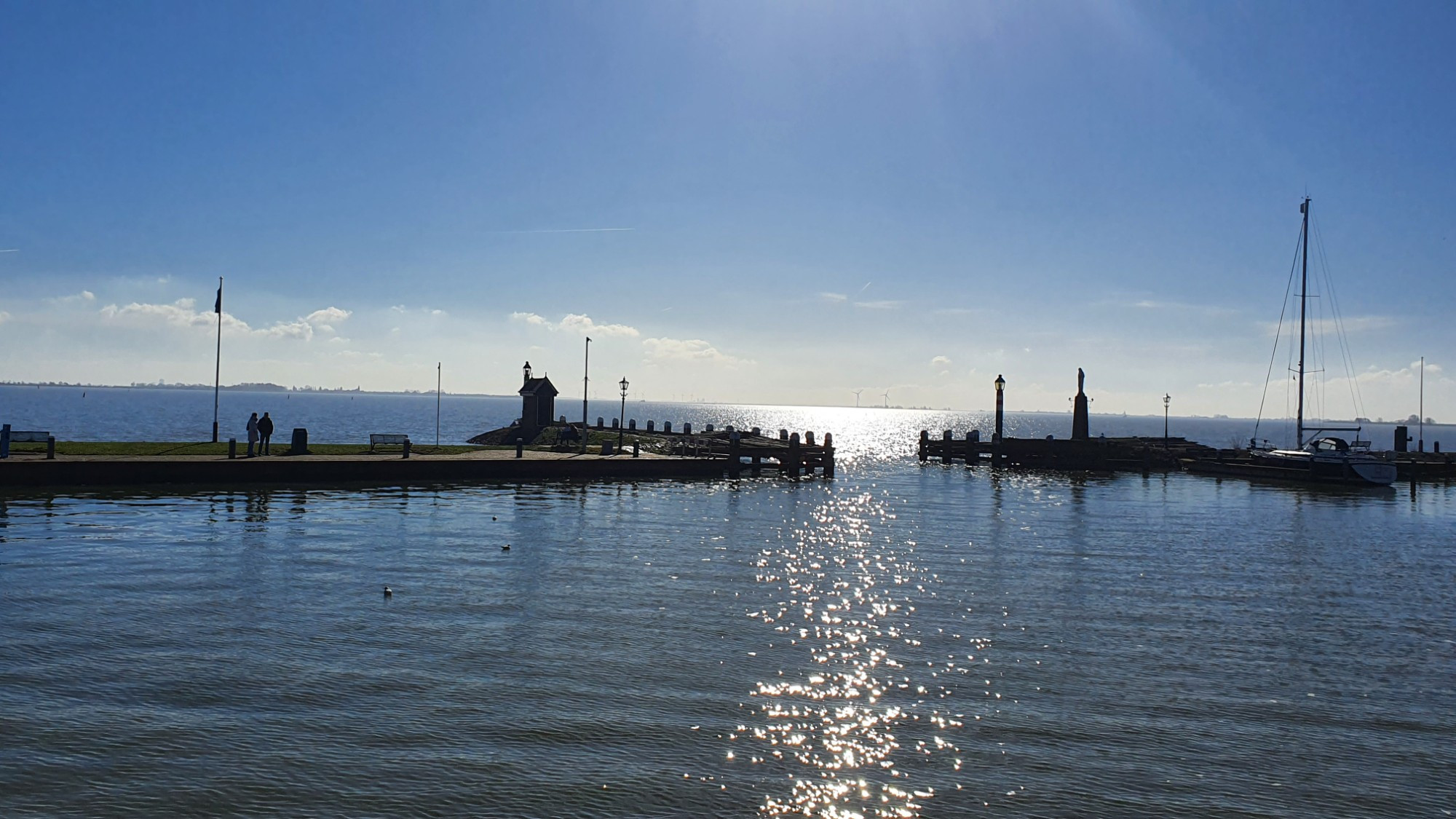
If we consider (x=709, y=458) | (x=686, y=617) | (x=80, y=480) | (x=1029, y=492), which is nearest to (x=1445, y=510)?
(x=1029, y=492)

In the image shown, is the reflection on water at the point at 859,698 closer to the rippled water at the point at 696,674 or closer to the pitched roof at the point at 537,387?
the rippled water at the point at 696,674

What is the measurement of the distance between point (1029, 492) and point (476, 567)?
31.8 m

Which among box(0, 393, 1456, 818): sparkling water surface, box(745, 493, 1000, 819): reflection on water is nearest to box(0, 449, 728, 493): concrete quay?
box(0, 393, 1456, 818): sparkling water surface

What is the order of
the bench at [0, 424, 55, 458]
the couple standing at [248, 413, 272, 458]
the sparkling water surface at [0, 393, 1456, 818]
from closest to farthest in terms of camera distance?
1. the sparkling water surface at [0, 393, 1456, 818]
2. the bench at [0, 424, 55, 458]
3. the couple standing at [248, 413, 272, 458]

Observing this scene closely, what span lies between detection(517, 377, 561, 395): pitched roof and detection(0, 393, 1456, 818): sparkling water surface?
35577 mm

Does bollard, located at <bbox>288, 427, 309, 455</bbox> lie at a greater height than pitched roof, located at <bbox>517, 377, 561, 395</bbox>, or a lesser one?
lesser

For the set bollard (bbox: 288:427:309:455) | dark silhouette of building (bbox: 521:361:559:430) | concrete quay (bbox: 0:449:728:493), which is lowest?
concrete quay (bbox: 0:449:728:493)

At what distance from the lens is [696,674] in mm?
12773

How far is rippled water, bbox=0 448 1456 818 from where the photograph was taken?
9.19 metres

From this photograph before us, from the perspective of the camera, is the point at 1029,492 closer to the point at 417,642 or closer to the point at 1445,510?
the point at 1445,510

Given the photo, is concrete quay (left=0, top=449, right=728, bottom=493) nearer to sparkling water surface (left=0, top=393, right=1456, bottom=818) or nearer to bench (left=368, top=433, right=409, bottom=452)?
bench (left=368, top=433, right=409, bottom=452)

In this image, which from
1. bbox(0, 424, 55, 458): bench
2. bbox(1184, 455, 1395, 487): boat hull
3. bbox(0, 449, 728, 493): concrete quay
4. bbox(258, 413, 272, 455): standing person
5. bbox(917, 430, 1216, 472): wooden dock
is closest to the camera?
bbox(0, 449, 728, 493): concrete quay

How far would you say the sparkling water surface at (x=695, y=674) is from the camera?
918 cm

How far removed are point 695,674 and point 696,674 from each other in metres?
0.01
